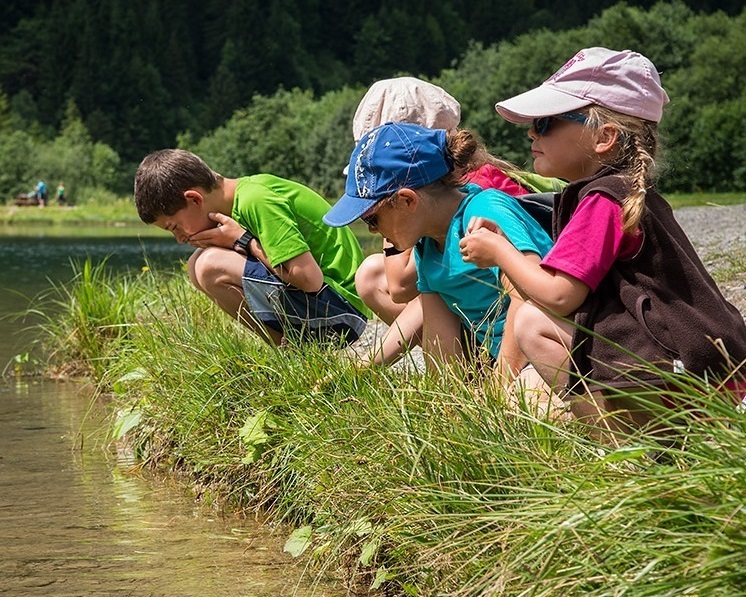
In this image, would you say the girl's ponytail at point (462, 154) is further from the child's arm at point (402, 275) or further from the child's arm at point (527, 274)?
the child's arm at point (527, 274)

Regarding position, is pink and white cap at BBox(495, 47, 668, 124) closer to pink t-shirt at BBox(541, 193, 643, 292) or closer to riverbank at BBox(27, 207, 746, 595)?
pink t-shirt at BBox(541, 193, 643, 292)

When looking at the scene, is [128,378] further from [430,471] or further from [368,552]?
[430,471]

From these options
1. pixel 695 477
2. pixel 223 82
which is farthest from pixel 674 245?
pixel 223 82

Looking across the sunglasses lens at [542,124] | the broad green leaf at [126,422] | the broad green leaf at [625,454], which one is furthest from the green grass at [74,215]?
the broad green leaf at [625,454]

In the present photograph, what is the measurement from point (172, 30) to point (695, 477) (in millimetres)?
114810

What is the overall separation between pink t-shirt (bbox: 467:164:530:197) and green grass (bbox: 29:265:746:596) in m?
0.68

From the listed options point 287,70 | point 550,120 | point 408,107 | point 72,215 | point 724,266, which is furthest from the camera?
point 287,70

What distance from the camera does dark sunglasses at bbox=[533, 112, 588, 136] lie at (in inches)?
115

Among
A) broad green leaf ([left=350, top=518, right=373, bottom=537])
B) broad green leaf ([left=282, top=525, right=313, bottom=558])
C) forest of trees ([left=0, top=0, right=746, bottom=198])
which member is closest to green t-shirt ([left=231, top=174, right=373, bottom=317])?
broad green leaf ([left=282, top=525, right=313, bottom=558])

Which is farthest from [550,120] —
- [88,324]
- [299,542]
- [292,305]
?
[88,324]

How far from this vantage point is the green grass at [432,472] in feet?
6.31

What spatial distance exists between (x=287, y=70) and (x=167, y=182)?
10263cm

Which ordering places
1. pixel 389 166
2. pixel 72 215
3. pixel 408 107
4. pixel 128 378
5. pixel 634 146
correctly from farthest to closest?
pixel 72 215 < pixel 128 378 < pixel 408 107 < pixel 389 166 < pixel 634 146

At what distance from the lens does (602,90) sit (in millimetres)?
2883
